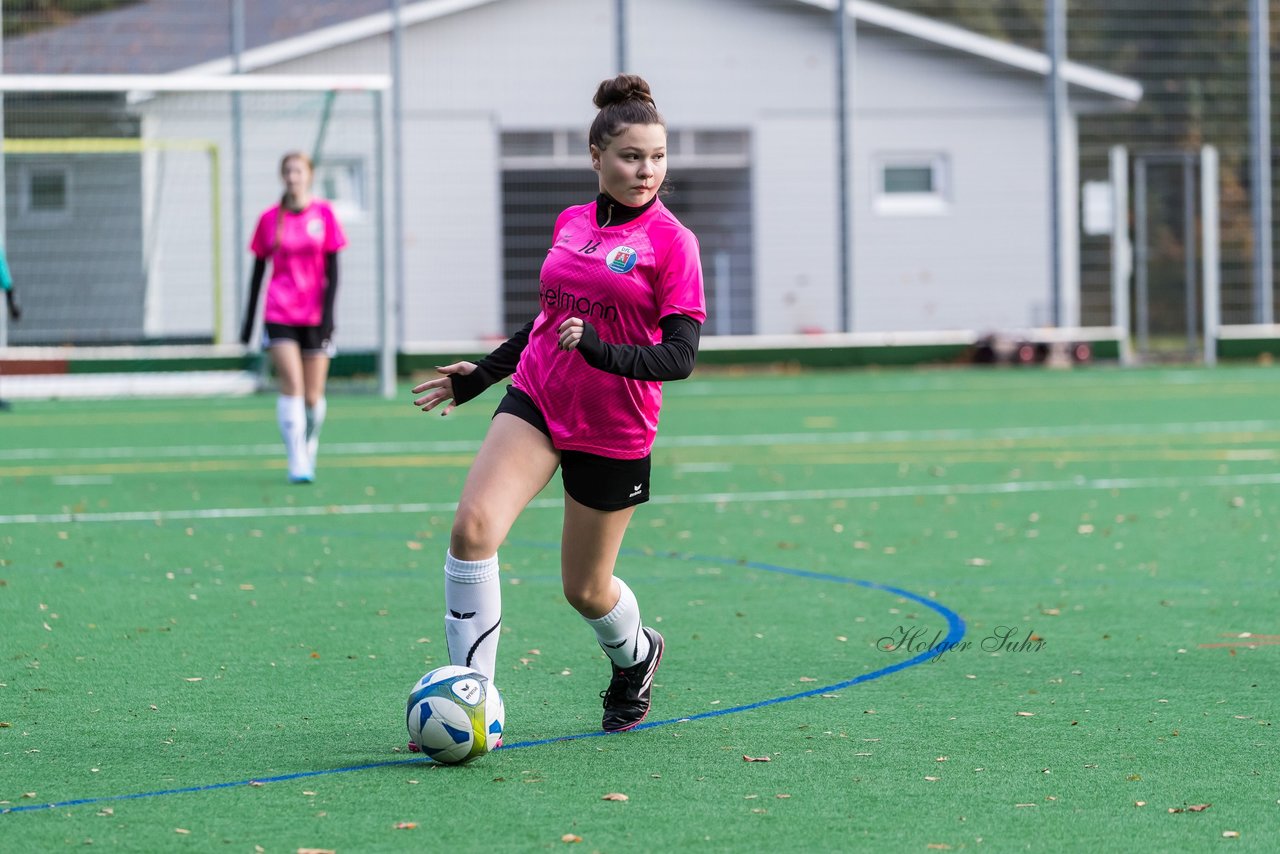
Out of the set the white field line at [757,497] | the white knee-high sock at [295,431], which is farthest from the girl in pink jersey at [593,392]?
the white knee-high sock at [295,431]

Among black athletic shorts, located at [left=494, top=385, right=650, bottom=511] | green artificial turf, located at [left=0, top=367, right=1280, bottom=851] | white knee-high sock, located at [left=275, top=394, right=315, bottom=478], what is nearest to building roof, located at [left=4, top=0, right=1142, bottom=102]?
green artificial turf, located at [left=0, top=367, right=1280, bottom=851]

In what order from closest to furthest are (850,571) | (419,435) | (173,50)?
1. (850,571)
2. (419,435)
3. (173,50)

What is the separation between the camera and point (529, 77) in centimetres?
2742

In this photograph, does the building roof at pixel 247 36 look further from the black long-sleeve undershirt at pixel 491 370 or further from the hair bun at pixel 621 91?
the hair bun at pixel 621 91

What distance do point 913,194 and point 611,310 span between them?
24.8m

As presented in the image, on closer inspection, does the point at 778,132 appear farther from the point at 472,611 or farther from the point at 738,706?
the point at 472,611

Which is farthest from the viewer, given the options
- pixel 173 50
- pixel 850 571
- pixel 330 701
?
pixel 173 50

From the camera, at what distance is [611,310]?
491 centimetres

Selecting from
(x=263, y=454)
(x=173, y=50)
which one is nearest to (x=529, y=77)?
(x=173, y=50)

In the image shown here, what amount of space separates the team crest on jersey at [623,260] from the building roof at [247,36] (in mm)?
19536

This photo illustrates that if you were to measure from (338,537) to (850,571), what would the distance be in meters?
2.61

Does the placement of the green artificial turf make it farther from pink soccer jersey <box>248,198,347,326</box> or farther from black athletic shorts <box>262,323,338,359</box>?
pink soccer jersey <box>248,198,347,326</box>

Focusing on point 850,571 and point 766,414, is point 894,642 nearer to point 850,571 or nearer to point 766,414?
point 850,571

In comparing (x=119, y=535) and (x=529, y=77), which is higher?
(x=529, y=77)
